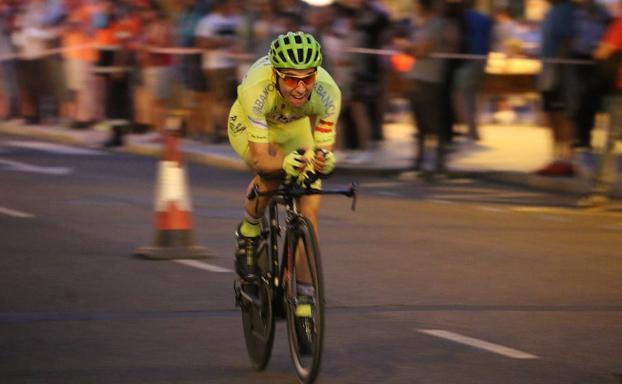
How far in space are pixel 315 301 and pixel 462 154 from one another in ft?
47.9

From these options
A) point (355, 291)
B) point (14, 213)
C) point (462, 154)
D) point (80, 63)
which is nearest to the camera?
point (355, 291)

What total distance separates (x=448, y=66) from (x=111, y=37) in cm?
648

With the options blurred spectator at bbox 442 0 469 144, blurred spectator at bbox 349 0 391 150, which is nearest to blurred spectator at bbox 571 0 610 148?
blurred spectator at bbox 442 0 469 144

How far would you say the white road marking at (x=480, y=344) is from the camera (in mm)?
8805

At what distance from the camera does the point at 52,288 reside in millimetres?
11023

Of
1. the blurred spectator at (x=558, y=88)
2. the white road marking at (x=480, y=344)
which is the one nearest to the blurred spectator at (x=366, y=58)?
the blurred spectator at (x=558, y=88)

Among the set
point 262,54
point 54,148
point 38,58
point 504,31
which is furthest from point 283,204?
point 38,58

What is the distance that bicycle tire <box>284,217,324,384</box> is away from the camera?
7613mm

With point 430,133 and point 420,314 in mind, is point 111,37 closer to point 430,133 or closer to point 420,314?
point 430,133

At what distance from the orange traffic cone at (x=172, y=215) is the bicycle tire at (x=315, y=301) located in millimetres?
4204

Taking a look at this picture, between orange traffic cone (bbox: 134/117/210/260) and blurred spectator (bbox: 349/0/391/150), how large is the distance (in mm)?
8652

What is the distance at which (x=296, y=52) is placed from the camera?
780 centimetres

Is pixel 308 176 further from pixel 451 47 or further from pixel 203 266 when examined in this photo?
pixel 451 47

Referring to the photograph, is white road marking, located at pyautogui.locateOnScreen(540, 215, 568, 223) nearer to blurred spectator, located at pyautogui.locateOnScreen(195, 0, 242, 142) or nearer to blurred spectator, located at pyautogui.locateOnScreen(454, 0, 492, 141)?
blurred spectator, located at pyautogui.locateOnScreen(454, 0, 492, 141)
